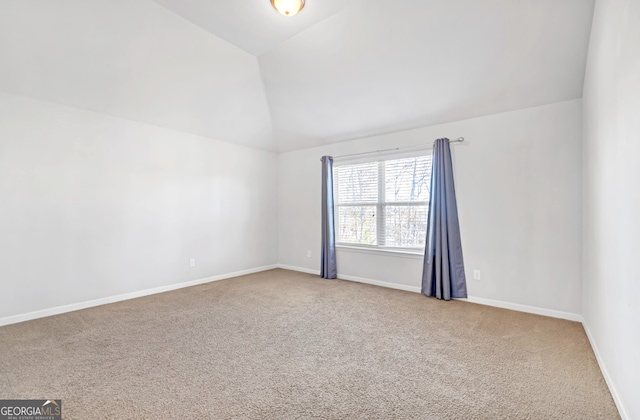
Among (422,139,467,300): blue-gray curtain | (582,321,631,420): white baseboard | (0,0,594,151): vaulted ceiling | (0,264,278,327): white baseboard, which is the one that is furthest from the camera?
(422,139,467,300): blue-gray curtain

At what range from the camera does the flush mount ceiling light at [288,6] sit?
8.34 ft

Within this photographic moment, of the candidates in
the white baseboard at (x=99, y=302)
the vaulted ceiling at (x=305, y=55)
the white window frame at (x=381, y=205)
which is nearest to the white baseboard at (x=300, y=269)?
the white window frame at (x=381, y=205)

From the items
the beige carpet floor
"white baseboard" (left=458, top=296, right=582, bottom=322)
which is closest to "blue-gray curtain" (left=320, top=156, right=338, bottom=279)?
the beige carpet floor

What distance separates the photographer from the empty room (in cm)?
175

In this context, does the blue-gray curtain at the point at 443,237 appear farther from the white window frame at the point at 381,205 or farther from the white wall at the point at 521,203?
the white window frame at the point at 381,205

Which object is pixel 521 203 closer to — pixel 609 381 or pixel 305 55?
pixel 609 381

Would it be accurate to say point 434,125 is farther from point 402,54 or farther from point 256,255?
point 256,255

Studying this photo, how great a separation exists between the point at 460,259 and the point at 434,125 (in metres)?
1.78

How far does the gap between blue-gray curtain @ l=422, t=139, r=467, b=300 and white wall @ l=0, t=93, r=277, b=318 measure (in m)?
3.12

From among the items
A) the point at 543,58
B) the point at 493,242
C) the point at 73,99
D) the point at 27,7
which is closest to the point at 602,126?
the point at 543,58

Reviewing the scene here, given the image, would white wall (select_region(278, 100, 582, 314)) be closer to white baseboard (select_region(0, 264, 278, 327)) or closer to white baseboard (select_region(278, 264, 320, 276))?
white baseboard (select_region(278, 264, 320, 276))

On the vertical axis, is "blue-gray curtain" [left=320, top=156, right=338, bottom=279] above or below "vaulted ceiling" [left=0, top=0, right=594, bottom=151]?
below

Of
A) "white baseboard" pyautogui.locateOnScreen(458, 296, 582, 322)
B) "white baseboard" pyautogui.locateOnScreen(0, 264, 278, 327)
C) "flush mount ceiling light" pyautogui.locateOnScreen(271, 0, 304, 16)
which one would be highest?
"flush mount ceiling light" pyautogui.locateOnScreen(271, 0, 304, 16)

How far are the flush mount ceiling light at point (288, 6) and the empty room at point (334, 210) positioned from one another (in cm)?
10
